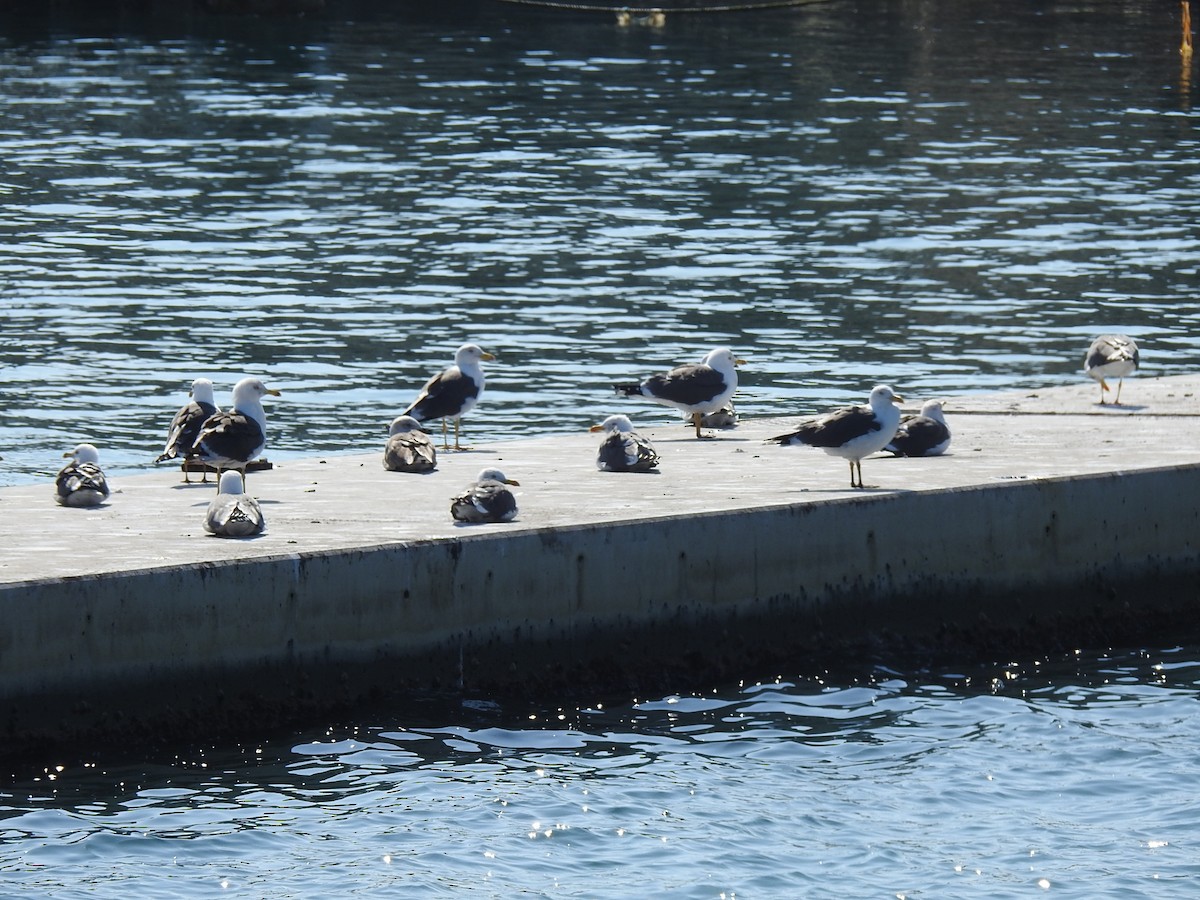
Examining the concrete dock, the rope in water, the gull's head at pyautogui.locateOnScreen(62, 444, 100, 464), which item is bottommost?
the concrete dock

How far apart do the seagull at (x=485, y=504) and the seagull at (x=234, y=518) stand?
1271 mm

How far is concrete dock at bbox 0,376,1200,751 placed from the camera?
1234 cm

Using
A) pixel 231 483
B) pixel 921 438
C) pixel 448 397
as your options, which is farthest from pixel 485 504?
pixel 448 397

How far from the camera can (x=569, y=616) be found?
13.6m

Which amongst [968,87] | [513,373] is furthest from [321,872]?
[968,87]

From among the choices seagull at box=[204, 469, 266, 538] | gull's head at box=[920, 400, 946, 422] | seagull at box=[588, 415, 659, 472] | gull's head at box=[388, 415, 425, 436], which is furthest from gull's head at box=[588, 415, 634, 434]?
seagull at box=[204, 469, 266, 538]

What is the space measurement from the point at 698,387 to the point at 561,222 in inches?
664

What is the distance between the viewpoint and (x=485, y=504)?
44.9ft

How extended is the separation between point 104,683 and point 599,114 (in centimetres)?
3503

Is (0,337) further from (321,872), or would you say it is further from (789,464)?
(321,872)

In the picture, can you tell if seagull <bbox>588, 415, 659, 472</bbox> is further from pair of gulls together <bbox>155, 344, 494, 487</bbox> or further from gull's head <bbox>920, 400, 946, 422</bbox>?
gull's head <bbox>920, 400, 946, 422</bbox>

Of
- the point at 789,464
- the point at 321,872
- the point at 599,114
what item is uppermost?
the point at 599,114

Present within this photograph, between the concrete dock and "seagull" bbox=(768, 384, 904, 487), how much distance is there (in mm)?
332

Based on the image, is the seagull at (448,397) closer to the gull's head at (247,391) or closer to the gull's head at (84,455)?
the gull's head at (247,391)
